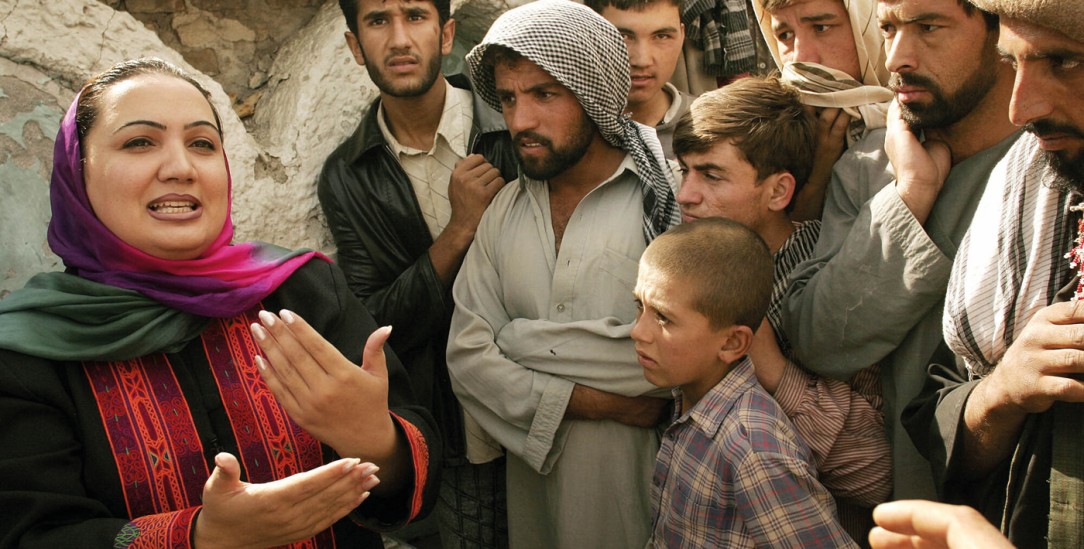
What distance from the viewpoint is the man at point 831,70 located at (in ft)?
8.23

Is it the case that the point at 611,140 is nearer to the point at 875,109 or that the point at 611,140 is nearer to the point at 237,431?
the point at 875,109

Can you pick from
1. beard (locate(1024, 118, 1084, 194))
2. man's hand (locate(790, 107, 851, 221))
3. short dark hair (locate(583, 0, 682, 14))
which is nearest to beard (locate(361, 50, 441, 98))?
short dark hair (locate(583, 0, 682, 14))

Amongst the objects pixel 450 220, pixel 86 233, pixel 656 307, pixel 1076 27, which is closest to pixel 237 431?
pixel 86 233

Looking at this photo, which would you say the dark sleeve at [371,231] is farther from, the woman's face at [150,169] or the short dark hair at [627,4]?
the short dark hair at [627,4]

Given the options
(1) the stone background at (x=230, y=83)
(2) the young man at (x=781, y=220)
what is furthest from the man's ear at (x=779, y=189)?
(1) the stone background at (x=230, y=83)

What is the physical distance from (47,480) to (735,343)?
163 centimetres

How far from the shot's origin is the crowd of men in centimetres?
168

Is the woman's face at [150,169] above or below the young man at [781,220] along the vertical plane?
above

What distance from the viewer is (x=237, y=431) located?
77.9 inches

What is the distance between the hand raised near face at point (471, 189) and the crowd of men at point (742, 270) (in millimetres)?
12

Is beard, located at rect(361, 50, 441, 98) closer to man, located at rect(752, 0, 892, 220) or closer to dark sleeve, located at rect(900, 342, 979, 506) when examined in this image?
man, located at rect(752, 0, 892, 220)

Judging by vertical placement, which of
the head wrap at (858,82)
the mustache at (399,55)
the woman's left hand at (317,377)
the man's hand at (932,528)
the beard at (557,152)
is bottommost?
the man's hand at (932,528)

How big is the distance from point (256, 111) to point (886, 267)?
106 inches

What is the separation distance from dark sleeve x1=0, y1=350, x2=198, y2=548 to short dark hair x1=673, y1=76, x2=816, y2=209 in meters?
1.72
